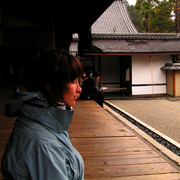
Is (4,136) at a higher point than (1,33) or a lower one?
lower

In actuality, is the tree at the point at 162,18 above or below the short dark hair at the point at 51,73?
above

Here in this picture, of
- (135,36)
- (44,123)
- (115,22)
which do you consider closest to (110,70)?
(135,36)

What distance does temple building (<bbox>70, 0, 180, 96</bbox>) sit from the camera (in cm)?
1025

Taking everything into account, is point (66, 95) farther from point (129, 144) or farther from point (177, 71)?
point (177, 71)

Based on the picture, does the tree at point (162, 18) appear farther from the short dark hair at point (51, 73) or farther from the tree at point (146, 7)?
the short dark hair at point (51, 73)

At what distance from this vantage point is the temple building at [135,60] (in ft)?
33.6

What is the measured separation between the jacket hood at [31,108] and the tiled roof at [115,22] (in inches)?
588

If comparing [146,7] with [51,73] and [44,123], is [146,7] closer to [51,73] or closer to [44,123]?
[51,73]

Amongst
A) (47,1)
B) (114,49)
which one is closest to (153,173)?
(47,1)

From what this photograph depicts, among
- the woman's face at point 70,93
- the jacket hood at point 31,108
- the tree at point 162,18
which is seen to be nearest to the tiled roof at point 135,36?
the tree at point 162,18

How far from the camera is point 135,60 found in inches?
420

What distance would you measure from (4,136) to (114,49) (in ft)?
27.1

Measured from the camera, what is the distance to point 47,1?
3.80 meters

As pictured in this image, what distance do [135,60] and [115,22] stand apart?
6.64 metres
